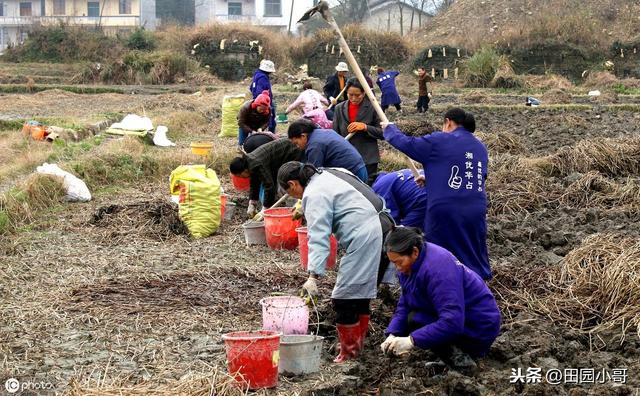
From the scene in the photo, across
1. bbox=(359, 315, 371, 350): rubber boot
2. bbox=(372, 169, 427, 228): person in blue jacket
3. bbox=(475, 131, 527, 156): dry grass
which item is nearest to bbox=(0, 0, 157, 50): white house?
bbox=(475, 131, 527, 156): dry grass

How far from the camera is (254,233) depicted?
Answer: 880 centimetres

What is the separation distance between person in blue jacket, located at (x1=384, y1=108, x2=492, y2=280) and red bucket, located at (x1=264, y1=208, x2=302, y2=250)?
2244mm

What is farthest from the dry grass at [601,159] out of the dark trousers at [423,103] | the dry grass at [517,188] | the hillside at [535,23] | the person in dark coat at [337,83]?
the hillside at [535,23]

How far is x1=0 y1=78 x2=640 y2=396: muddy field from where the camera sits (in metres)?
5.10

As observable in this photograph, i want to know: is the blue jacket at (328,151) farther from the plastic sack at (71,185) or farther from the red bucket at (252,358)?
the plastic sack at (71,185)

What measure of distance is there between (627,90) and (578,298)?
2672 centimetres

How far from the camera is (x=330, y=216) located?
5.45 metres

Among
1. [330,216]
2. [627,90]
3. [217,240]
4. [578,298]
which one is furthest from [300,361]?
[627,90]

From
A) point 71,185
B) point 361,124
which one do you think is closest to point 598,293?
point 361,124

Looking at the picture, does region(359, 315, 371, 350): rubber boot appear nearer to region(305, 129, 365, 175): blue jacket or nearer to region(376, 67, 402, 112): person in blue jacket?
region(305, 129, 365, 175): blue jacket

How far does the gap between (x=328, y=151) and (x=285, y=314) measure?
2.48 metres

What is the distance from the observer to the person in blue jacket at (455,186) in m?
6.38

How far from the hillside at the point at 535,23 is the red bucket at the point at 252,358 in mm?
38589

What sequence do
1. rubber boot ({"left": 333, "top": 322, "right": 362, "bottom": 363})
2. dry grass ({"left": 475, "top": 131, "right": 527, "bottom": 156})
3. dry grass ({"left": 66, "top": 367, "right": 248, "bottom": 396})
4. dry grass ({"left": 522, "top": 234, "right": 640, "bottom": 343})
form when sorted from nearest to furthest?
dry grass ({"left": 66, "top": 367, "right": 248, "bottom": 396}) → rubber boot ({"left": 333, "top": 322, "right": 362, "bottom": 363}) → dry grass ({"left": 522, "top": 234, "right": 640, "bottom": 343}) → dry grass ({"left": 475, "top": 131, "right": 527, "bottom": 156})
